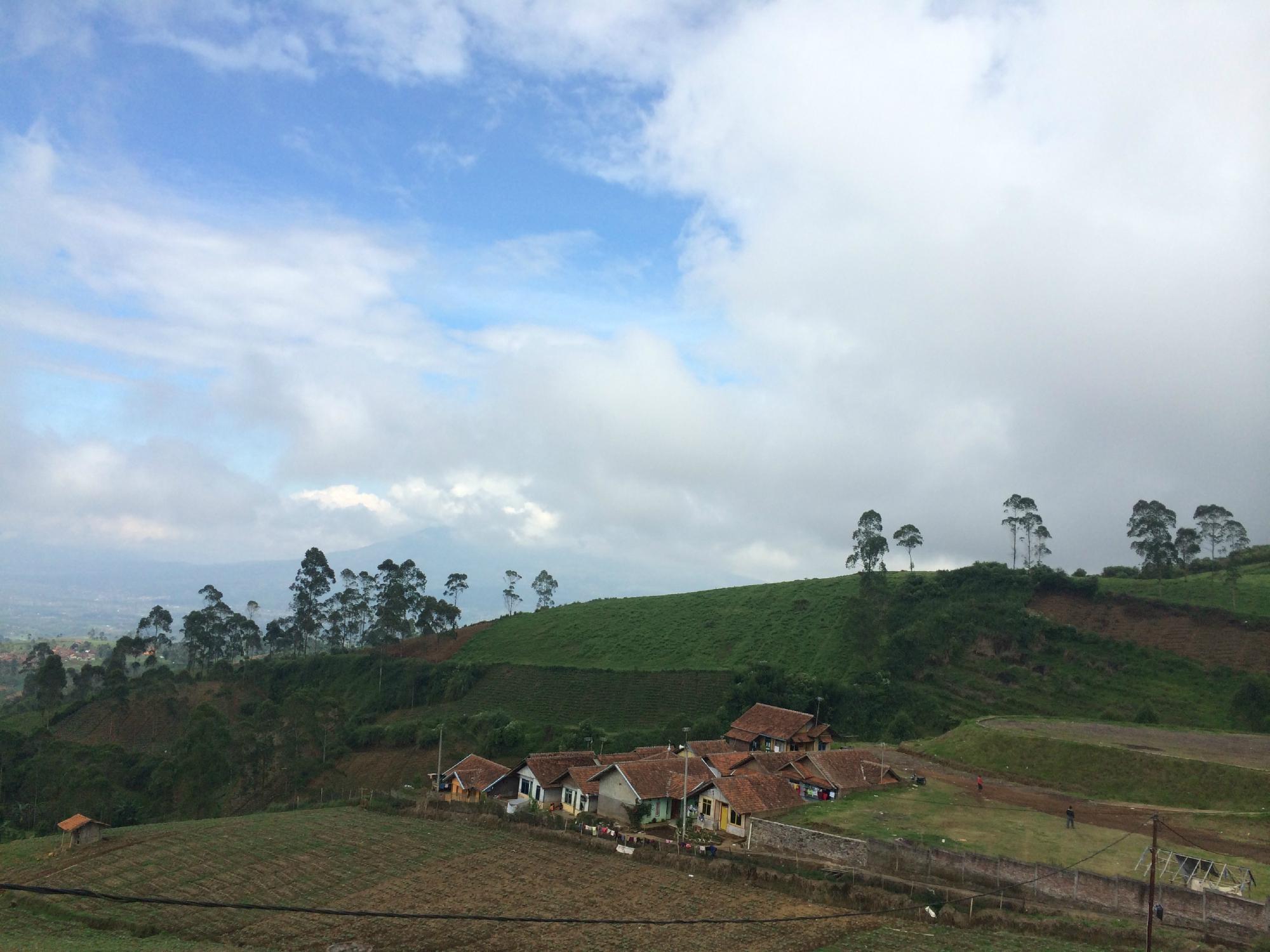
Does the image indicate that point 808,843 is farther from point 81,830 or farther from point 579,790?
point 81,830

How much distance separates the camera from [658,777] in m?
42.5

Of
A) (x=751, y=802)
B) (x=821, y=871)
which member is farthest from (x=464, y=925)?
(x=751, y=802)

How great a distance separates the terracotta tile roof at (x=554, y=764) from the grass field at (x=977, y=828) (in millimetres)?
14572

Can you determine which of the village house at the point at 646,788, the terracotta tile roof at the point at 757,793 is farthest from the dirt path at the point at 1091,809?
the village house at the point at 646,788

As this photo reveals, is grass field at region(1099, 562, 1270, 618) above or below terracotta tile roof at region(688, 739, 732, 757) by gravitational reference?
above

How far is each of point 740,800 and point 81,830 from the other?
3090cm

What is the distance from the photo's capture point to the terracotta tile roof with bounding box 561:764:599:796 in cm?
4394

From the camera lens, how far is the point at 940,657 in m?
72.9

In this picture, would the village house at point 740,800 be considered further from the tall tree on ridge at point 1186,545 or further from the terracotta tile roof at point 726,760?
the tall tree on ridge at point 1186,545

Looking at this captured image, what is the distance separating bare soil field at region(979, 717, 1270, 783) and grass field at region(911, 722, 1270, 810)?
3.44 ft

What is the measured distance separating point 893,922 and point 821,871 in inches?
185

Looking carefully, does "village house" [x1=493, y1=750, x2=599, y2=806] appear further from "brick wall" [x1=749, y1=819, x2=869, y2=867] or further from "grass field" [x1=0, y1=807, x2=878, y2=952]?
"brick wall" [x1=749, y1=819, x2=869, y2=867]

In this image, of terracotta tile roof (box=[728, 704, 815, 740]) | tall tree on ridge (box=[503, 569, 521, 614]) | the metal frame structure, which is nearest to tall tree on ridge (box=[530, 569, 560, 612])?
tall tree on ridge (box=[503, 569, 521, 614])

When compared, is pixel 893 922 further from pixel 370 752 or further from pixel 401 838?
pixel 370 752
